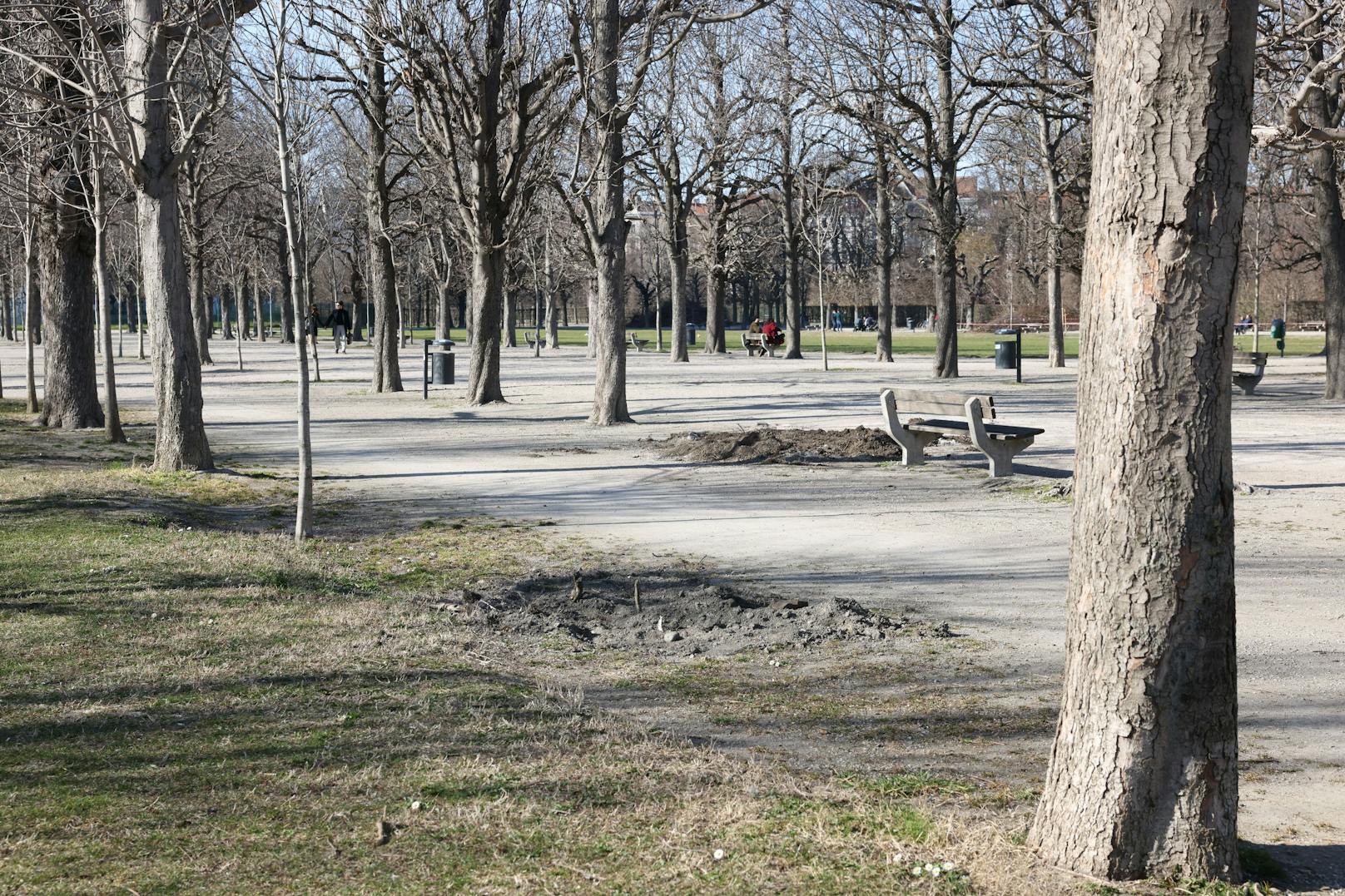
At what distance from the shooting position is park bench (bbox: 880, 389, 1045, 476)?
1355cm

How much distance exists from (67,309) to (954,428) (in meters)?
12.5

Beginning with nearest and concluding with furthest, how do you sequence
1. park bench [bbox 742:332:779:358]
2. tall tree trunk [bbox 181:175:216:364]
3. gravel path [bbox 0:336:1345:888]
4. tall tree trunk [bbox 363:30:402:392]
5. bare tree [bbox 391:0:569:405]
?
gravel path [bbox 0:336:1345:888] → bare tree [bbox 391:0:569:405] → tall tree trunk [bbox 363:30:402:392] → tall tree trunk [bbox 181:175:216:364] → park bench [bbox 742:332:779:358]

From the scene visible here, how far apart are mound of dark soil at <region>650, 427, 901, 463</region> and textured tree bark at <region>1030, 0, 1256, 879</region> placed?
11236 millimetres

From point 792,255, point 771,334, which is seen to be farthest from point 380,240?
point 771,334

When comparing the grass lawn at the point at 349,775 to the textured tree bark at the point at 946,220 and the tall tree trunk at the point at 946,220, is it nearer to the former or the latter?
the tall tree trunk at the point at 946,220

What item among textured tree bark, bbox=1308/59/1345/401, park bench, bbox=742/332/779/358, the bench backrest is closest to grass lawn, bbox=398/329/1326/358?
park bench, bbox=742/332/779/358

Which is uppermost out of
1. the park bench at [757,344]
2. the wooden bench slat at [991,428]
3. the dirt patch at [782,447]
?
the park bench at [757,344]

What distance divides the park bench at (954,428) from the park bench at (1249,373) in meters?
10.7

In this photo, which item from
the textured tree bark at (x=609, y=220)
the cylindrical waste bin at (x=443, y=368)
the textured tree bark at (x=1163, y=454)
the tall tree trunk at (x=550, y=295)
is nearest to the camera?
the textured tree bark at (x=1163, y=454)

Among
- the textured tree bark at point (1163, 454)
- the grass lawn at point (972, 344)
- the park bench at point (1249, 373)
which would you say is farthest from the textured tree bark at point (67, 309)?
the grass lawn at point (972, 344)

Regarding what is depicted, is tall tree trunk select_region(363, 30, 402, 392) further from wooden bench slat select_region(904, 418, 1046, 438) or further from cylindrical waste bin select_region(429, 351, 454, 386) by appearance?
wooden bench slat select_region(904, 418, 1046, 438)

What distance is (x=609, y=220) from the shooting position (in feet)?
63.2

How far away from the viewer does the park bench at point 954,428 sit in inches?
533

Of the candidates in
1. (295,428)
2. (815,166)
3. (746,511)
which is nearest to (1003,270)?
(815,166)
